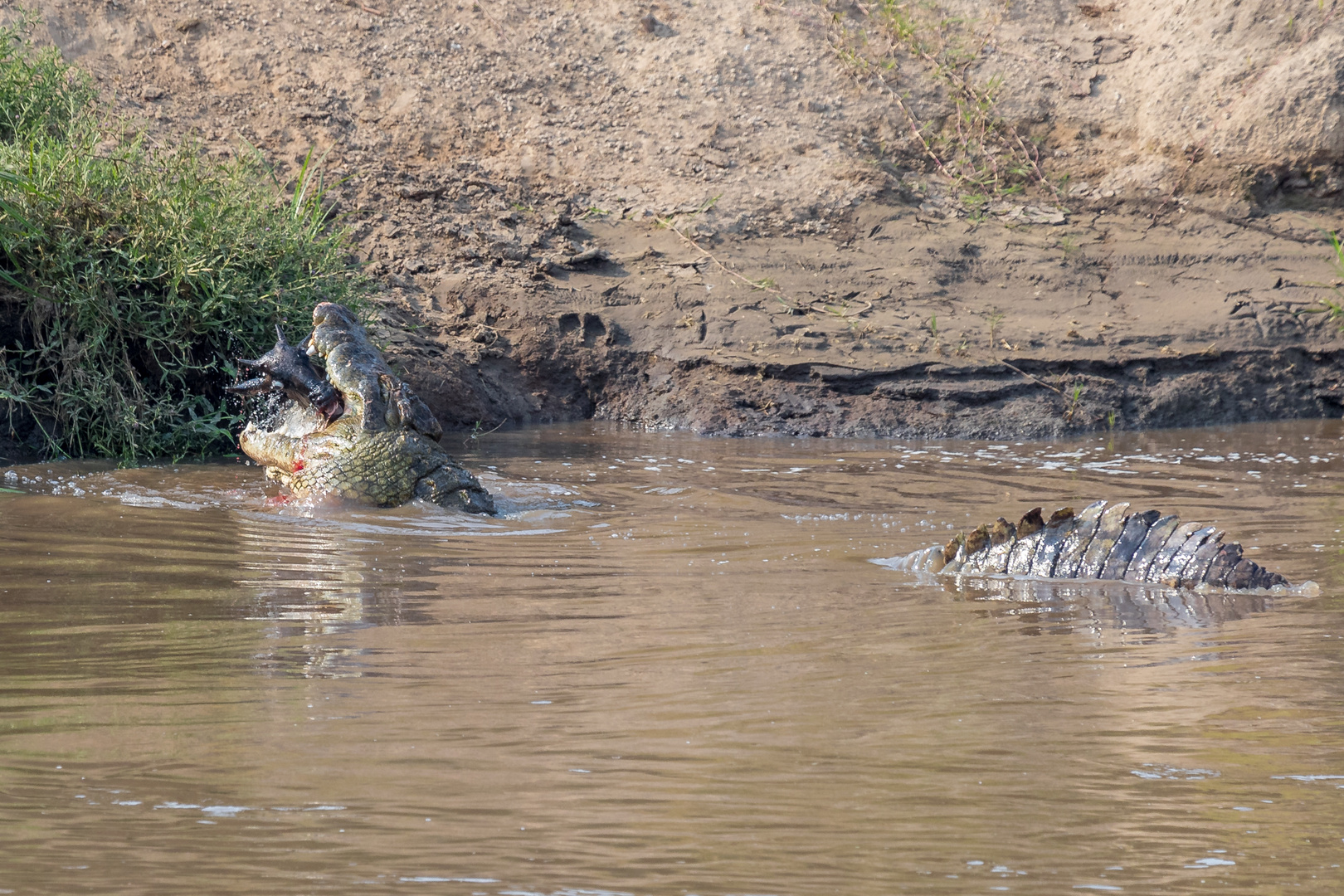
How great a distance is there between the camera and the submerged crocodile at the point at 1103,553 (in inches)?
146

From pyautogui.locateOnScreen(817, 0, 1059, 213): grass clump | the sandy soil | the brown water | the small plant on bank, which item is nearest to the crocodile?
the brown water

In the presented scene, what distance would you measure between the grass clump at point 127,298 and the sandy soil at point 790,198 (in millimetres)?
1048

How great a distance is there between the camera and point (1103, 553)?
12.8ft

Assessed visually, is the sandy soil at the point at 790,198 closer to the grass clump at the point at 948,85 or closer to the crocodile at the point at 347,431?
the grass clump at the point at 948,85

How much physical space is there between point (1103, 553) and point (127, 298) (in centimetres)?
442

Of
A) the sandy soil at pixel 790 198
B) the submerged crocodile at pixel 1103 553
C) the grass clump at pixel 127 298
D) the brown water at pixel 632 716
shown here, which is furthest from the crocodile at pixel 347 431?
the submerged crocodile at pixel 1103 553

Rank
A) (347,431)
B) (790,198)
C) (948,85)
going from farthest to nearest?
(948,85)
(790,198)
(347,431)

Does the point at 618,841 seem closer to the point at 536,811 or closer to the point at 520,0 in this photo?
the point at 536,811

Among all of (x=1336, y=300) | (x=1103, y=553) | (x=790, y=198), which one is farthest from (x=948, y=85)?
(x=1103, y=553)

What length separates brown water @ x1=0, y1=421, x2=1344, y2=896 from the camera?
5.87 ft

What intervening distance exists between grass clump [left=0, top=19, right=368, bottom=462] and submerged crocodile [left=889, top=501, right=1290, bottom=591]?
356 cm

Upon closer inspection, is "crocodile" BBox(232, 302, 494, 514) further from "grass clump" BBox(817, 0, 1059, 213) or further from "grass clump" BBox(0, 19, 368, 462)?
"grass clump" BBox(817, 0, 1059, 213)

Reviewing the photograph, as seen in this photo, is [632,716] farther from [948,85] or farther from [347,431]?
[948,85]

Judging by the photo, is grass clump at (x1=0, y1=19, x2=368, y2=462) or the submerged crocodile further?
grass clump at (x1=0, y1=19, x2=368, y2=462)
